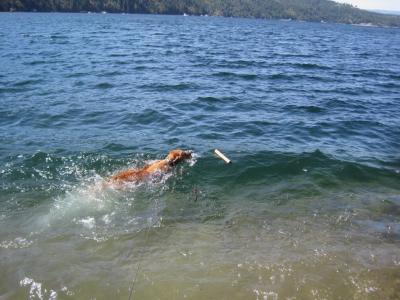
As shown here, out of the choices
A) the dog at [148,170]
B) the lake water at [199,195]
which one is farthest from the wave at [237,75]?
the dog at [148,170]

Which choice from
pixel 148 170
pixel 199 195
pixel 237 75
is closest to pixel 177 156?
pixel 148 170

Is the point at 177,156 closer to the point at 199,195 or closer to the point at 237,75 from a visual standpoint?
the point at 199,195

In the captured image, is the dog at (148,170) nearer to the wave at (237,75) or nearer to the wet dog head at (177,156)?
the wet dog head at (177,156)

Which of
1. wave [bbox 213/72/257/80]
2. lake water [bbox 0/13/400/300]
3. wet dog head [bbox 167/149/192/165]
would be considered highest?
wave [bbox 213/72/257/80]

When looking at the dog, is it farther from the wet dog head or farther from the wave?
the wave

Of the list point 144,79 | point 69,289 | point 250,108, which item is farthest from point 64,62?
point 69,289

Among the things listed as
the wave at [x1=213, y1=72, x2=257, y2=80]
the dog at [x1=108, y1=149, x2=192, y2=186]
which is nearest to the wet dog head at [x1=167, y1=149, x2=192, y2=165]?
the dog at [x1=108, y1=149, x2=192, y2=186]

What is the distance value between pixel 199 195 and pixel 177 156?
1.79 meters

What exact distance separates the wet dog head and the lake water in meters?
0.25

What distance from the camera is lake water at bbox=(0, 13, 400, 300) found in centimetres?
693

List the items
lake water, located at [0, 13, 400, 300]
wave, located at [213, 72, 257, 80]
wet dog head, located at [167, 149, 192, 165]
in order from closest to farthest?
lake water, located at [0, 13, 400, 300] < wet dog head, located at [167, 149, 192, 165] < wave, located at [213, 72, 257, 80]

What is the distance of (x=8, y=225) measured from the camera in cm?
831

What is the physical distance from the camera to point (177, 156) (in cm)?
1130

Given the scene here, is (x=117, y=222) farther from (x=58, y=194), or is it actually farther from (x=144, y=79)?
(x=144, y=79)
